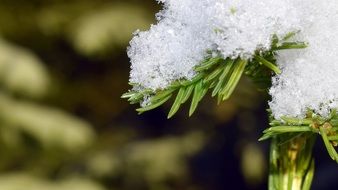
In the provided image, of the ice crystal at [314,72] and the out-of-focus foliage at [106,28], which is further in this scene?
the out-of-focus foliage at [106,28]

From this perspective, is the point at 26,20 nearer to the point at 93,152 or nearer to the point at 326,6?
the point at 93,152

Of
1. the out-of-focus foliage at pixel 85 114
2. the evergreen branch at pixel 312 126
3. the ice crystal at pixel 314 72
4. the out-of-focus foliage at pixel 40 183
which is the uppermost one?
the out-of-focus foliage at pixel 85 114

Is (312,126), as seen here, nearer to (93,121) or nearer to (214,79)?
(214,79)

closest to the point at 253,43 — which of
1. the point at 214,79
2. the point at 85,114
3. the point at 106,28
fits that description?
the point at 214,79

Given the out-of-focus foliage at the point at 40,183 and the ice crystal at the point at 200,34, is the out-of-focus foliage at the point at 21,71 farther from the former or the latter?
the ice crystal at the point at 200,34

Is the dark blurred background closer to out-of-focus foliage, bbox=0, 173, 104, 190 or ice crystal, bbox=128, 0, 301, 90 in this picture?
out-of-focus foliage, bbox=0, 173, 104, 190

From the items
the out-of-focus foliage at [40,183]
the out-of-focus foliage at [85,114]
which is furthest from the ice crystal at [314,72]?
the out-of-focus foliage at [40,183]

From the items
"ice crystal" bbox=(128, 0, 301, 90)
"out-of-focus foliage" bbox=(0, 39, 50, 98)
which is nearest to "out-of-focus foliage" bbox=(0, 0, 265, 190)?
"out-of-focus foliage" bbox=(0, 39, 50, 98)

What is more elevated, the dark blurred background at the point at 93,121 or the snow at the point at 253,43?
the dark blurred background at the point at 93,121
